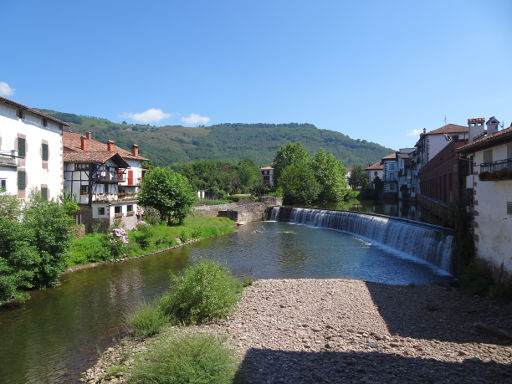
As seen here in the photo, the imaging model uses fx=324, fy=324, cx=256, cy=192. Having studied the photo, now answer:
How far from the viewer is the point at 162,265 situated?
78.8ft

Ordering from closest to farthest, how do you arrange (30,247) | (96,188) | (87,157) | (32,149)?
(30,247) → (32,149) → (87,157) → (96,188)

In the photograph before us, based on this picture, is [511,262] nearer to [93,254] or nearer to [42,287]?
[42,287]

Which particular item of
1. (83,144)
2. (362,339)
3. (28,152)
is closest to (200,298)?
(362,339)

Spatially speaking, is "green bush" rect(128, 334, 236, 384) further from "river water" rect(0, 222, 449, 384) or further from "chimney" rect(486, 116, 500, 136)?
"chimney" rect(486, 116, 500, 136)

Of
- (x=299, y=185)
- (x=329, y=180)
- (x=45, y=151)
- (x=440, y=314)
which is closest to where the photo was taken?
(x=440, y=314)

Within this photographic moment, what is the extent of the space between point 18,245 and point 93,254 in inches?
305

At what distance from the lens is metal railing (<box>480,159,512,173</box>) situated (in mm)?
12740

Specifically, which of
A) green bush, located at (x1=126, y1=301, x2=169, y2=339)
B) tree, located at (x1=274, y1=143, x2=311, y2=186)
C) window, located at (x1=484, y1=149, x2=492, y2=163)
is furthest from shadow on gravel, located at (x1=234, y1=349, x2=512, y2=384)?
tree, located at (x1=274, y1=143, x2=311, y2=186)

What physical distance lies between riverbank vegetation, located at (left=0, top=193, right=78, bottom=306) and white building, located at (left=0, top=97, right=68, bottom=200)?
2.80 meters

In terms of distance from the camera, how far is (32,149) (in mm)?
24203

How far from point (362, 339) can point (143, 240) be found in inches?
884

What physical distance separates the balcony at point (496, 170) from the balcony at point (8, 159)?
26.5 metres

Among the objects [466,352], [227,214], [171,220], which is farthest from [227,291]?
[227,214]

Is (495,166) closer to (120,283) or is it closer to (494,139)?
(494,139)
